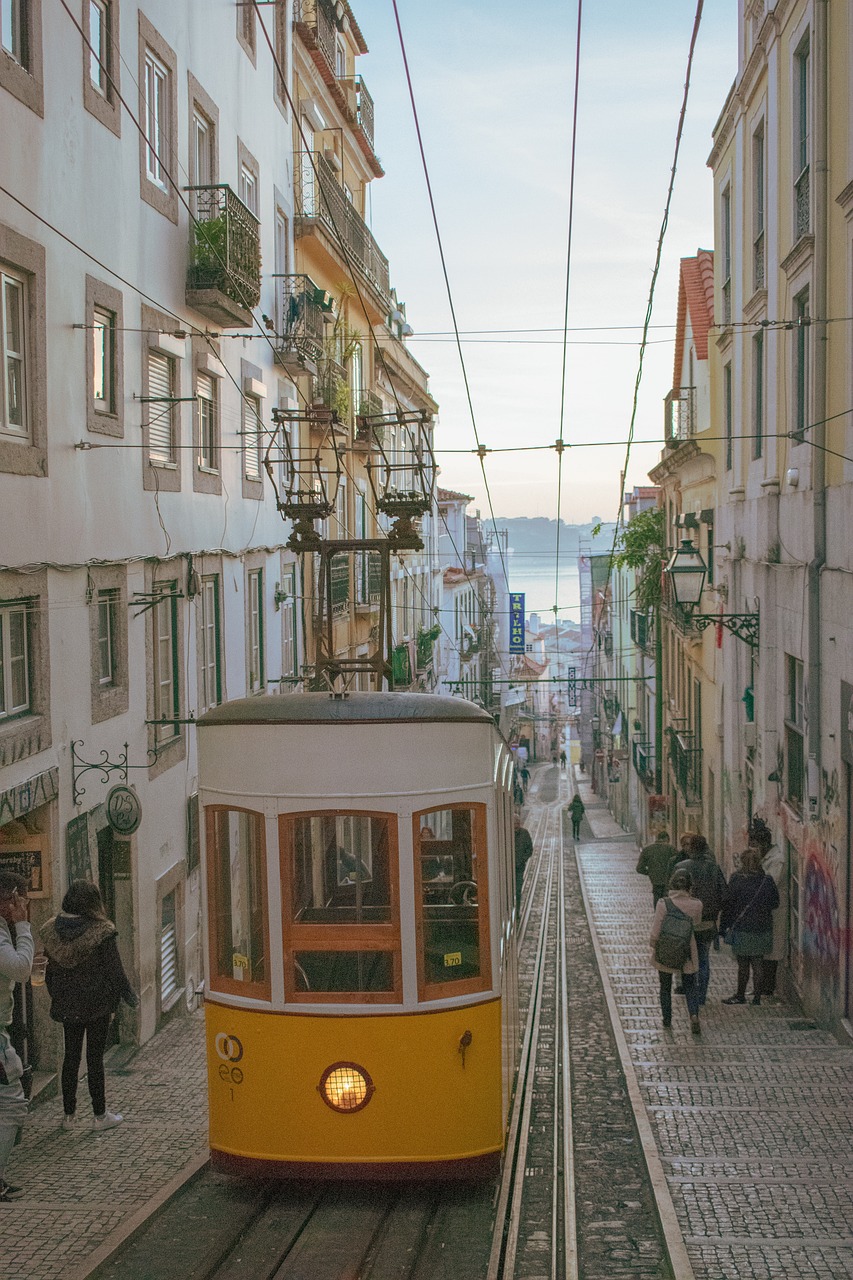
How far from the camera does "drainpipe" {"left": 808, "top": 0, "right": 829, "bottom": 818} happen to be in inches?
484

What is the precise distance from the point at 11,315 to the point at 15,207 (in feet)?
2.49

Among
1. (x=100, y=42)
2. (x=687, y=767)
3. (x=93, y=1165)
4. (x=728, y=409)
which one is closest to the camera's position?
(x=93, y=1165)

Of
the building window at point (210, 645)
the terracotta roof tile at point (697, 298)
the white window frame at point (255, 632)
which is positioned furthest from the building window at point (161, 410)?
the terracotta roof tile at point (697, 298)

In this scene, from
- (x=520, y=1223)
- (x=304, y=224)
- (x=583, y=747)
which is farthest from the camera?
(x=583, y=747)

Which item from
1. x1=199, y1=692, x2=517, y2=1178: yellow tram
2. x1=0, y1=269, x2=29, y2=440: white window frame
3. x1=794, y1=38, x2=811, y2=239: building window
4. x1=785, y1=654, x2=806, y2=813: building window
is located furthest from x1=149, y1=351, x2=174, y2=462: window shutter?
x1=199, y1=692, x2=517, y2=1178: yellow tram

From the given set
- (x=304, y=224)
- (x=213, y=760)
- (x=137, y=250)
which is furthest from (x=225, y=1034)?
(x=304, y=224)

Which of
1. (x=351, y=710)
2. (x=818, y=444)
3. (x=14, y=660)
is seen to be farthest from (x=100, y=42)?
(x=351, y=710)

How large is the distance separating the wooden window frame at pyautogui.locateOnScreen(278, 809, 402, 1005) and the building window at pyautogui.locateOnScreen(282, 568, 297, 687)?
14390 mm

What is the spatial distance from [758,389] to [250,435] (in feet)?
22.6

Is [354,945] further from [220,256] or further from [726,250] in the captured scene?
[726,250]

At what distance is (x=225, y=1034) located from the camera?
22.3 ft

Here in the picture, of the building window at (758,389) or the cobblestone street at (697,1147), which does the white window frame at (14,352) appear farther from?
the building window at (758,389)

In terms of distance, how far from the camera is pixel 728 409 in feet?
65.2

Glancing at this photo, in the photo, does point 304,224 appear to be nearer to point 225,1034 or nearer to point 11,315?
point 11,315
